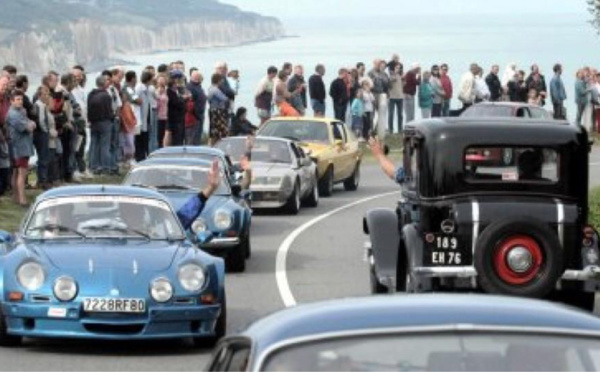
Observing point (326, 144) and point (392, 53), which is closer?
point (326, 144)

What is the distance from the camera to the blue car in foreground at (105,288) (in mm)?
14484

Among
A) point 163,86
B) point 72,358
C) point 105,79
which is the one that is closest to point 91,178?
point 105,79

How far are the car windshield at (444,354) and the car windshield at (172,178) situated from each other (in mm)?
Result: 16526

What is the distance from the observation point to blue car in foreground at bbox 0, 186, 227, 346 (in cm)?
1448

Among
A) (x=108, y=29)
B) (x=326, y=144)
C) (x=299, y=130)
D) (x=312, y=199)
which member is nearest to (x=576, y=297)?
(x=312, y=199)

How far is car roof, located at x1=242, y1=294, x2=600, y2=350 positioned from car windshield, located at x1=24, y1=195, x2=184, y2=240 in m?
9.28

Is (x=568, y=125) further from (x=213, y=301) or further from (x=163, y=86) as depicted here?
(x=163, y=86)

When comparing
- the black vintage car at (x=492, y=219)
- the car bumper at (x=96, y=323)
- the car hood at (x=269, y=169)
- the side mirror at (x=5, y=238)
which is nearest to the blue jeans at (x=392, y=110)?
the car hood at (x=269, y=169)

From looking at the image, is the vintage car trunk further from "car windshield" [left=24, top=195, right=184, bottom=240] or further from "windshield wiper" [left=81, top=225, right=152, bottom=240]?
"windshield wiper" [left=81, top=225, right=152, bottom=240]

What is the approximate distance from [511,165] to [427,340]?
1108cm

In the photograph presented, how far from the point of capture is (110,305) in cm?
1448

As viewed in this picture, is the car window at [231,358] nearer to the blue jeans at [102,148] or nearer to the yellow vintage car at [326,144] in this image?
the blue jeans at [102,148]

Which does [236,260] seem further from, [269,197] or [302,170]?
[302,170]

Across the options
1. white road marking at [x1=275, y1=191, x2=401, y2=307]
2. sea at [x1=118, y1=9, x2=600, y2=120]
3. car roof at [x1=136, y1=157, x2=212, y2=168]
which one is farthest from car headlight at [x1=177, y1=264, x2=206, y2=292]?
sea at [x1=118, y1=9, x2=600, y2=120]
